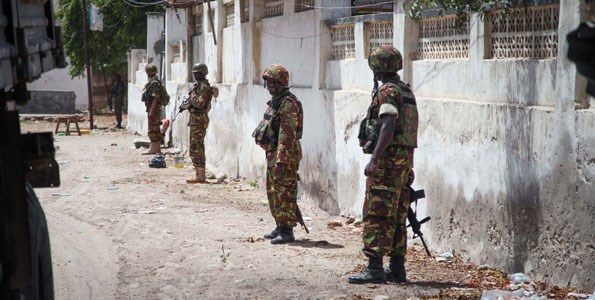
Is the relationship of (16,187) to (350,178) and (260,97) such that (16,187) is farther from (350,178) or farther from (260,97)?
(260,97)

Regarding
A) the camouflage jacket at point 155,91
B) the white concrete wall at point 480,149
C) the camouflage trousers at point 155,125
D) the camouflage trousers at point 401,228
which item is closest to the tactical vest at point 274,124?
the white concrete wall at point 480,149

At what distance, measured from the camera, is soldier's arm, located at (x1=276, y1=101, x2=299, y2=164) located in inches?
333

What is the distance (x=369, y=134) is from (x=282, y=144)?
1850mm

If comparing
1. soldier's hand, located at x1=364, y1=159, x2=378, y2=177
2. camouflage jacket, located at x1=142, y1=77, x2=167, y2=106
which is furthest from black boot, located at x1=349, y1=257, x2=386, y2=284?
camouflage jacket, located at x1=142, y1=77, x2=167, y2=106

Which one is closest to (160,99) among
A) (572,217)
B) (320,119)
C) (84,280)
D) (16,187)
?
(320,119)

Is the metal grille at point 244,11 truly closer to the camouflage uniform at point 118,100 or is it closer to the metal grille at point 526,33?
the metal grille at point 526,33

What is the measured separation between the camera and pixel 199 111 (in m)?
14.0

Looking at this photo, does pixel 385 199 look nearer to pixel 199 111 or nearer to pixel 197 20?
pixel 199 111

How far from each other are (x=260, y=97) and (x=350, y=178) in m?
3.63

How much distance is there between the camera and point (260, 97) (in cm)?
1327

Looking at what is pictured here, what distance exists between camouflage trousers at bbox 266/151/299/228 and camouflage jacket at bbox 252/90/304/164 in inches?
5.0

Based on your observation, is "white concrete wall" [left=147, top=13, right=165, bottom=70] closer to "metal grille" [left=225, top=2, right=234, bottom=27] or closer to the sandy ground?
"metal grille" [left=225, top=2, right=234, bottom=27]

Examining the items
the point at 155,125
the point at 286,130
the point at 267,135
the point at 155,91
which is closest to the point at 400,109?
the point at 286,130

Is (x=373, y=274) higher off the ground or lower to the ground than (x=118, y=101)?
lower
